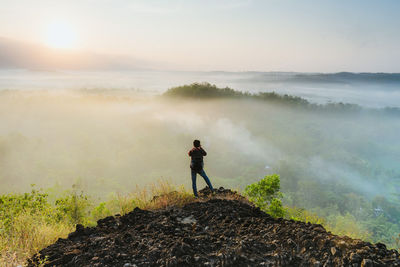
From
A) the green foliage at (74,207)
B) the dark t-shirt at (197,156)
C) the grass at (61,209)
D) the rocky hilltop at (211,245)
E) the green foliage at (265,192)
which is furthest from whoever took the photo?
the green foliage at (265,192)

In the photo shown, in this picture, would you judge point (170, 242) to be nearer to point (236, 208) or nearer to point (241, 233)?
point (241, 233)

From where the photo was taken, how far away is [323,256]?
5211 mm

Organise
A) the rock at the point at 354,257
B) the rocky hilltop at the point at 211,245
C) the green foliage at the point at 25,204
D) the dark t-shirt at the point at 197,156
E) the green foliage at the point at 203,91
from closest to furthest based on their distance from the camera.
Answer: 1. the rock at the point at 354,257
2. the rocky hilltop at the point at 211,245
3. the green foliage at the point at 25,204
4. the dark t-shirt at the point at 197,156
5. the green foliage at the point at 203,91

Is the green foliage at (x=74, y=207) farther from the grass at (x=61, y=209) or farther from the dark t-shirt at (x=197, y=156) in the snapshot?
the dark t-shirt at (x=197, y=156)

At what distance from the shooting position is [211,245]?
583cm

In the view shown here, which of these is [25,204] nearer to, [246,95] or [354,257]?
[354,257]

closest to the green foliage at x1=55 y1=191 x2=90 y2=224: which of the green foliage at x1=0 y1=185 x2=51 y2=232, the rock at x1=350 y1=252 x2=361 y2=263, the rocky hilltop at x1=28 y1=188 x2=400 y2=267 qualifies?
the green foliage at x1=0 y1=185 x2=51 y2=232

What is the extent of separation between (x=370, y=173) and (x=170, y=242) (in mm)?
121596

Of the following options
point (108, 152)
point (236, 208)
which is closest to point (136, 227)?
point (236, 208)

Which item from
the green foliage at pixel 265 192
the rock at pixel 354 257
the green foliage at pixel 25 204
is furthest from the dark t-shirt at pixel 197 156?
the rock at pixel 354 257

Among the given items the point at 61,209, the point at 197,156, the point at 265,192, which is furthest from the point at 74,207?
the point at 265,192

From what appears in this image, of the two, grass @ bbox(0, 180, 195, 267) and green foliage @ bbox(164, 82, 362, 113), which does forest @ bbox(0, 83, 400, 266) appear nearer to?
green foliage @ bbox(164, 82, 362, 113)

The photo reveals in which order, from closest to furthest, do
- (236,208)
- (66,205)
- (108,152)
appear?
1. (236,208)
2. (66,205)
3. (108,152)

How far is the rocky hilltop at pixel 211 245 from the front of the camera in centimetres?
517
